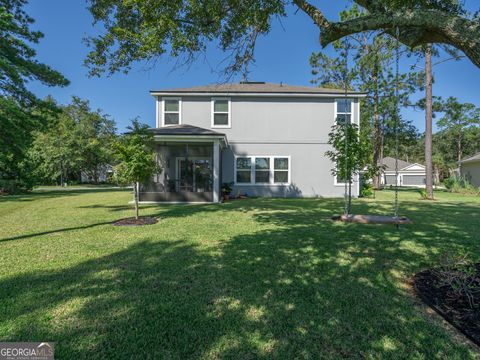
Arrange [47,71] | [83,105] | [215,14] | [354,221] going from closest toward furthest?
[215,14] < [354,221] < [47,71] < [83,105]

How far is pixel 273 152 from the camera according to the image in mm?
15023

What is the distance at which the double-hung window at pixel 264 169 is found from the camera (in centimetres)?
1503

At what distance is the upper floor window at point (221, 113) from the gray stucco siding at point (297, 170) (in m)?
1.39

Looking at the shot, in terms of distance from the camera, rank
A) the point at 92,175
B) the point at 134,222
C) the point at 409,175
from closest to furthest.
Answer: the point at 134,222, the point at 92,175, the point at 409,175

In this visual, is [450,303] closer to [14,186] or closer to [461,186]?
[14,186]

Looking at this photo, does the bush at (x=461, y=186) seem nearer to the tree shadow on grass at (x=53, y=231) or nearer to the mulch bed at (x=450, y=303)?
the mulch bed at (x=450, y=303)

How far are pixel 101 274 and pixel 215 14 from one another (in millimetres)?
5052

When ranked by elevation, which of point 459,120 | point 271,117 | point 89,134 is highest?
point 459,120

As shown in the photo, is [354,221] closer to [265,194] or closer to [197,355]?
[197,355]

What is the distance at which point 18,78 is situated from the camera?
1248 centimetres

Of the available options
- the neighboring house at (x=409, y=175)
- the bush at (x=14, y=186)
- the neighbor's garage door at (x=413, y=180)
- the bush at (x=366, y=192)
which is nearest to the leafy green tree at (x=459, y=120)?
the neighboring house at (x=409, y=175)

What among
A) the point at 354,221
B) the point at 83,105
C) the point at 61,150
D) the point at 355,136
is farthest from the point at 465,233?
the point at 83,105

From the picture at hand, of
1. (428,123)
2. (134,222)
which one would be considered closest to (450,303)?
(134,222)

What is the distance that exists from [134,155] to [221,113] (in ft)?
28.1
